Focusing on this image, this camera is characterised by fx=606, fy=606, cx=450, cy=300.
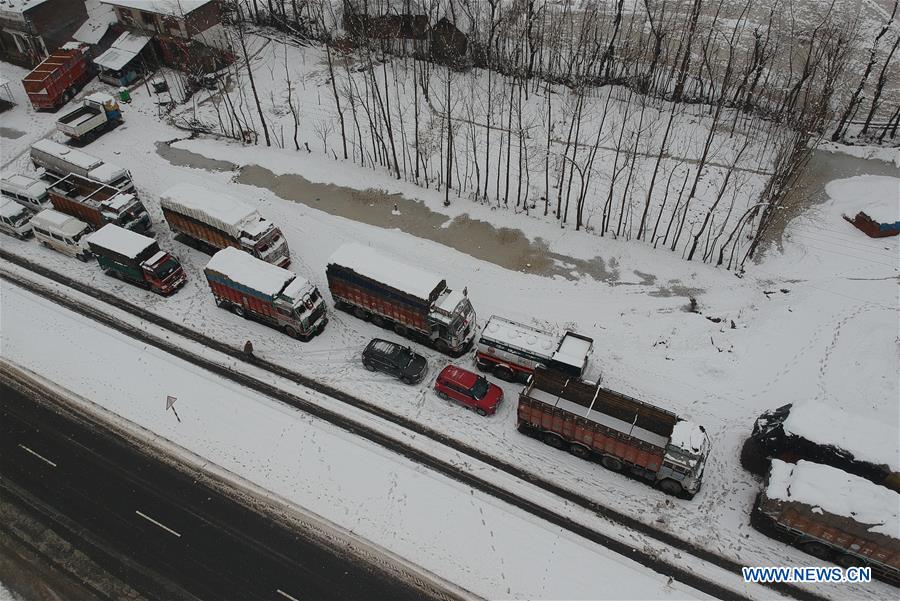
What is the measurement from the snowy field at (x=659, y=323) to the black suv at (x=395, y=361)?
0.77 metres

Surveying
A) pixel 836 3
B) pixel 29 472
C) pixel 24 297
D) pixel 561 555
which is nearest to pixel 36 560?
pixel 29 472

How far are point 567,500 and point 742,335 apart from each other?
1638 centimetres

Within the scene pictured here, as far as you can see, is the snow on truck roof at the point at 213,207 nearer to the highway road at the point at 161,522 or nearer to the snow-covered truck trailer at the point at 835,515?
the highway road at the point at 161,522

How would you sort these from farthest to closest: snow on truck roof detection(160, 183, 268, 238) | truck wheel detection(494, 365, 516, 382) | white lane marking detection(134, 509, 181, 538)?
snow on truck roof detection(160, 183, 268, 238), truck wheel detection(494, 365, 516, 382), white lane marking detection(134, 509, 181, 538)

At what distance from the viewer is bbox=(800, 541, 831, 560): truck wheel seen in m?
27.8

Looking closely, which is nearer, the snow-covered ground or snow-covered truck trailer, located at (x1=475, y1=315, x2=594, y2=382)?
the snow-covered ground

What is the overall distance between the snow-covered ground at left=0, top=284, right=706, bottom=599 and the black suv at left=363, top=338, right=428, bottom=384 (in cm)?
460

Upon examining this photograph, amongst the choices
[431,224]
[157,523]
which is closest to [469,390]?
[157,523]

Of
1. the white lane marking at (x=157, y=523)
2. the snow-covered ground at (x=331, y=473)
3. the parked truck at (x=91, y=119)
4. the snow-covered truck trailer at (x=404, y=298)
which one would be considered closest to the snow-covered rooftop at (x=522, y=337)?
the snow-covered truck trailer at (x=404, y=298)

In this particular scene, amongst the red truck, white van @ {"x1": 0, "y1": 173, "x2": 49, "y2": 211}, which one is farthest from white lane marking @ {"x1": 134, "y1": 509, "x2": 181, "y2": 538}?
the red truck

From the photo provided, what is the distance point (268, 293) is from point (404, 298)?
27.4 ft

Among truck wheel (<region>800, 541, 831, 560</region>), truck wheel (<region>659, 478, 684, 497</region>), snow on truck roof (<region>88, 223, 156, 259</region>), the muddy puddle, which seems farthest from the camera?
the muddy puddle

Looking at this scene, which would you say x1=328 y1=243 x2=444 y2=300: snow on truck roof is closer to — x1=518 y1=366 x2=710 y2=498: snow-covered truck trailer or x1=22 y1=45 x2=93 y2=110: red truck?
x1=518 y1=366 x2=710 y2=498: snow-covered truck trailer

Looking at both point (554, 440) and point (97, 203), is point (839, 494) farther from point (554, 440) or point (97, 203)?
point (97, 203)
